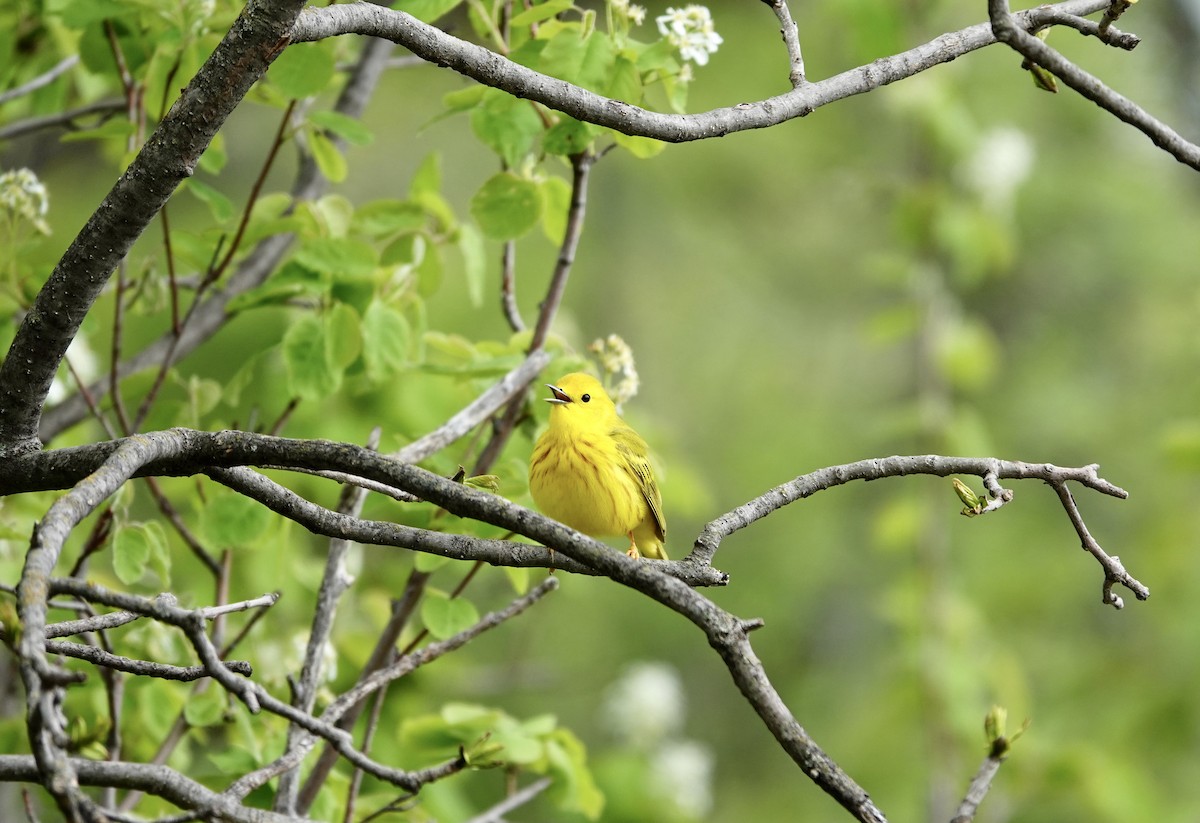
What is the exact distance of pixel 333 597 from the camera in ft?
8.42

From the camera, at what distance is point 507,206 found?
269cm

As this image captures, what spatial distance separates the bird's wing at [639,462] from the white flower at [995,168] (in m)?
2.84

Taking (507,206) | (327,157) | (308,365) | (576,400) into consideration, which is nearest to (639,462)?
(576,400)

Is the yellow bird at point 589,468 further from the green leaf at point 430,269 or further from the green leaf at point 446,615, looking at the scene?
the green leaf at point 446,615

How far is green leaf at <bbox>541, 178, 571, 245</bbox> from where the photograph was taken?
2.78m

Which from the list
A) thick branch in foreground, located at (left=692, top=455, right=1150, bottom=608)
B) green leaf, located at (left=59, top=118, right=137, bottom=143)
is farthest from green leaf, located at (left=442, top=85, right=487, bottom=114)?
thick branch in foreground, located at (left=692, top=455, right=1150, bottom=608)

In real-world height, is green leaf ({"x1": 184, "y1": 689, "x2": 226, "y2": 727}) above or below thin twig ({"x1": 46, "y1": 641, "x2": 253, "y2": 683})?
above

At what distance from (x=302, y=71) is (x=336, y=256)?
377 millimetres

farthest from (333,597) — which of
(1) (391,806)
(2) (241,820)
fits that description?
(2) (241,820)

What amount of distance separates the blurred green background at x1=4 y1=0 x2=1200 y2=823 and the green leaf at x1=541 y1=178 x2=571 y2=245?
221 centimetres

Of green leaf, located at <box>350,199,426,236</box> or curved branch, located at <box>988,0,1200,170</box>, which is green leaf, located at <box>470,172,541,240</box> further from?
curved branch, located at <box>988,0,1200,170</box>

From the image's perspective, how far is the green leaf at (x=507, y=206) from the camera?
8.79 ft

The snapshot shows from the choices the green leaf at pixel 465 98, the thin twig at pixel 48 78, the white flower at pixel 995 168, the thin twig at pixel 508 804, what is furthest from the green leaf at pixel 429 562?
the white flower at pixel 995 168

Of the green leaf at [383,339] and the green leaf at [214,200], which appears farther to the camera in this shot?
the green leaf at [383,339]
